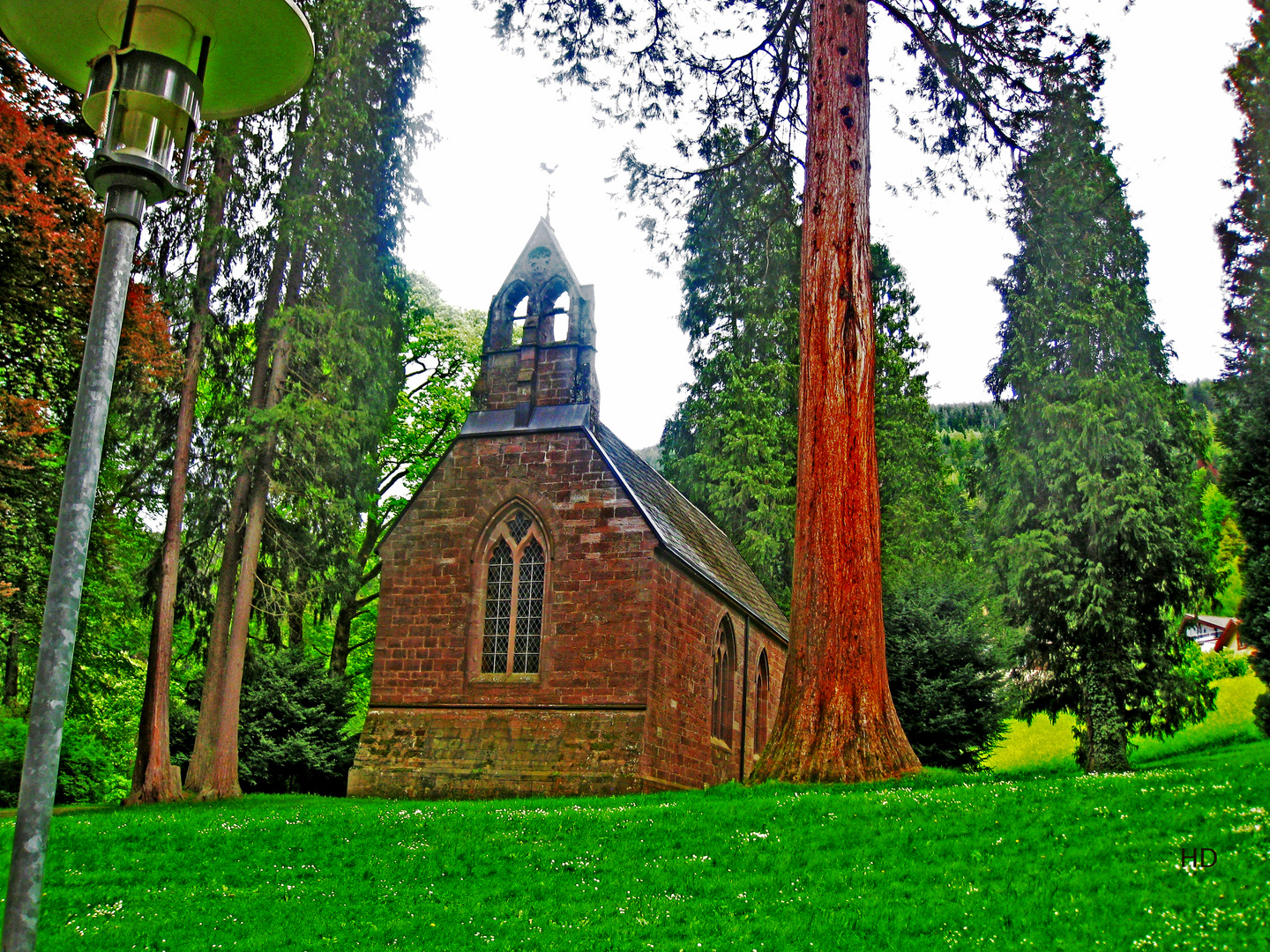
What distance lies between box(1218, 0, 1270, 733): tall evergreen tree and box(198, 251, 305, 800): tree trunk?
17.1 metres

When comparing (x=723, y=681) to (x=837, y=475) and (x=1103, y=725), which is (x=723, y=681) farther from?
(x=837, y=475)

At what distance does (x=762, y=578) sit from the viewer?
3100cm

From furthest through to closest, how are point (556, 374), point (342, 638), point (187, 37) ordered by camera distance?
point (342, 638) < point (556, 374) < point (187, 37)

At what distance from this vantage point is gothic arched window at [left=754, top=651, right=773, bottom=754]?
78.4 ft

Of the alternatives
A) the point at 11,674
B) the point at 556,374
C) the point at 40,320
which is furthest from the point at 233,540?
the point at 11,674

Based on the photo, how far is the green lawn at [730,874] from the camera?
6.57m

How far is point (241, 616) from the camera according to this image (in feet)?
60.3

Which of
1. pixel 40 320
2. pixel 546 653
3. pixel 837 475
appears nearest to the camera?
pixel 837 475

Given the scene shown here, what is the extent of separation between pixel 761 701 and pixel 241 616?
12331 mm

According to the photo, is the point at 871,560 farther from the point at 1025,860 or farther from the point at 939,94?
the point at 939,94

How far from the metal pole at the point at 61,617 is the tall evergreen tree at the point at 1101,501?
728 inches

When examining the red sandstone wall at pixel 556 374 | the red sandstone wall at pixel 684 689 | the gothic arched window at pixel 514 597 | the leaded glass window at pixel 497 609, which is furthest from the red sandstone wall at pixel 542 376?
the red sandstone wall at pixel 684 689

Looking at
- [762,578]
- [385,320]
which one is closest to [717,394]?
[762,578]

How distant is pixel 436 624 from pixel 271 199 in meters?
8.74
